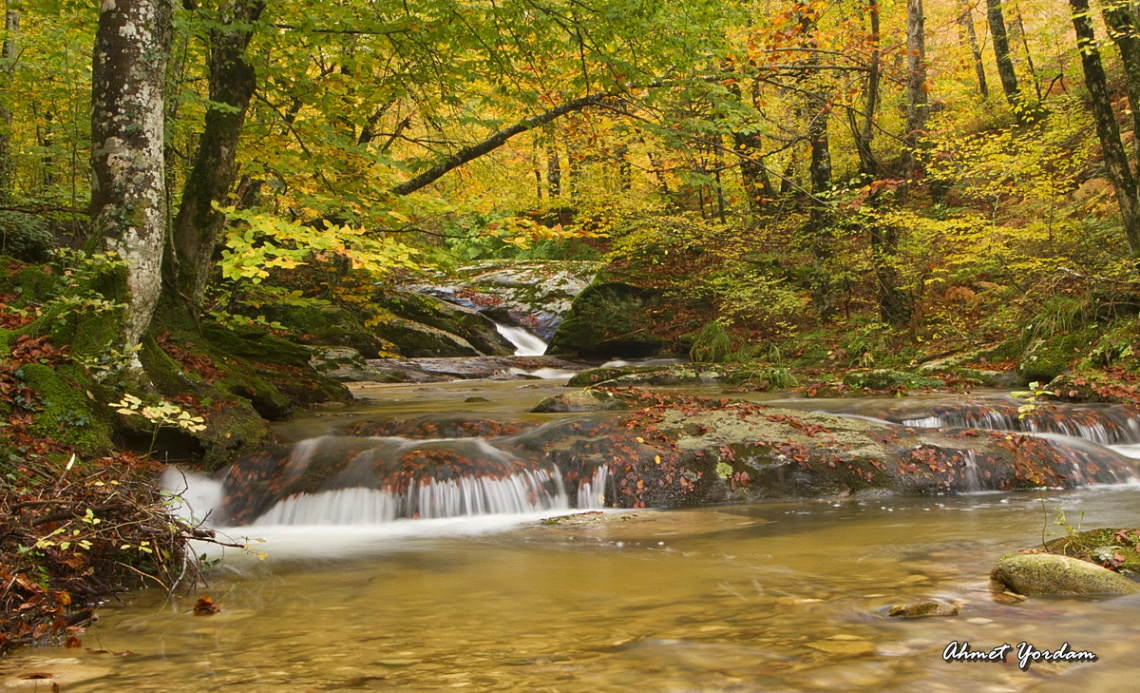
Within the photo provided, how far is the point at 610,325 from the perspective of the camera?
18719mm

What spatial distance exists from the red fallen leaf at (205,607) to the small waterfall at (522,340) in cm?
1597

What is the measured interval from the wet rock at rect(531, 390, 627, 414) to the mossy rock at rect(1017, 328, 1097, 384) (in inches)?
246

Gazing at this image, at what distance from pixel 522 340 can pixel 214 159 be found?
42.6 ft

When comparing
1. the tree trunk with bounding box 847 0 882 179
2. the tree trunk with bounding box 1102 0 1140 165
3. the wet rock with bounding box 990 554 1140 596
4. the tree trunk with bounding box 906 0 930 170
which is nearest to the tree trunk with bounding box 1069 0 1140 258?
the tree trunk with bounding box 1102 0 1140 165

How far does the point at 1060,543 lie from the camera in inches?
171

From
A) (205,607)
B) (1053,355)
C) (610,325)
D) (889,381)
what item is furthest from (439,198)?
(610,325)

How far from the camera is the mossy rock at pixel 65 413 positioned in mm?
5293

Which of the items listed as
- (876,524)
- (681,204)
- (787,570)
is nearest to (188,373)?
(787,570)

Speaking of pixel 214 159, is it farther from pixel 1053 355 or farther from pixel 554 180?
pixel 554 180

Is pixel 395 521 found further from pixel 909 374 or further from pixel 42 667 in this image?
pixel 909 374

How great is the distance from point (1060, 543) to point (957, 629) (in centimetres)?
159

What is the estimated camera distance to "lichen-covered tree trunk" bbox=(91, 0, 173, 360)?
5.77 meters

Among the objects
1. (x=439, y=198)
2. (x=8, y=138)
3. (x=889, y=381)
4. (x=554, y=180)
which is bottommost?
(x=889, y=381)

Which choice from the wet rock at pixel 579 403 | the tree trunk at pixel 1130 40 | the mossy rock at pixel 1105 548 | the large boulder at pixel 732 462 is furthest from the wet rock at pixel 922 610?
the tree trunk at pixel 1130 40
